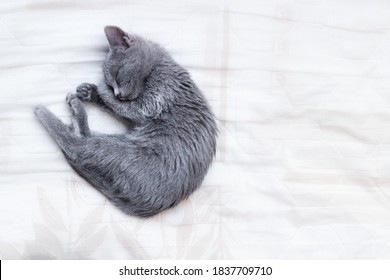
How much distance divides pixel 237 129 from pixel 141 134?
0.70 ft

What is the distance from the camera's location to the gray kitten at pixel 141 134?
109cm

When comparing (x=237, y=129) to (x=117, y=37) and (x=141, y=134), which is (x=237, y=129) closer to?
(x=141, y=134)

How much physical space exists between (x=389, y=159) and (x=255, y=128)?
1.05 ft

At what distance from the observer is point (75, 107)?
1.10 metres

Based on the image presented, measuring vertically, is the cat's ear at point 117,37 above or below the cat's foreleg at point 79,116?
above

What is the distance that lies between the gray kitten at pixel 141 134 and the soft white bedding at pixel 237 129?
0.11 ft

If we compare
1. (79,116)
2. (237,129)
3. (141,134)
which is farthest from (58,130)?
(237,129)

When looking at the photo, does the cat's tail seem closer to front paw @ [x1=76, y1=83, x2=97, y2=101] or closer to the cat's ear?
front paw @ [x1=76, y1=83, x2=97, y2=101]

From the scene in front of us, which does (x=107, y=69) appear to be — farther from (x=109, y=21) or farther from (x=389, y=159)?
(x=389, y=159)

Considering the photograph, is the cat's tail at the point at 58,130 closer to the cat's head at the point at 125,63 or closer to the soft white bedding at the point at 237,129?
the soft white bedding at the point at 237,129

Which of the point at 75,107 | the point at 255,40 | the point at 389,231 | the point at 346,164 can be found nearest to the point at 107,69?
the point at 75,107

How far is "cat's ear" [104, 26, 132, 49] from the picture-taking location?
109cm

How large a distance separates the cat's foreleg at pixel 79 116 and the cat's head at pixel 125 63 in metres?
0.07

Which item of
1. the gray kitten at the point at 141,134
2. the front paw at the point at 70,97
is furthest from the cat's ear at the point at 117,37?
the front paw at the point at 70,97
